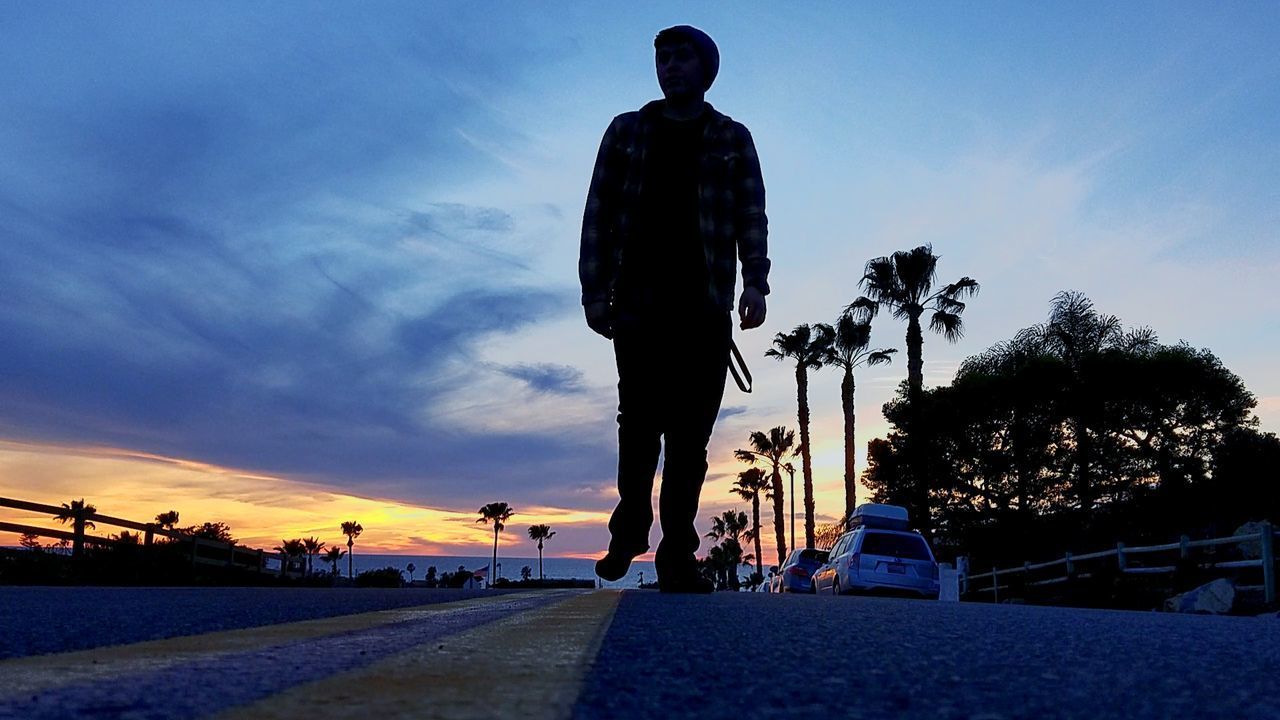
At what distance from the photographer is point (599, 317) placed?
16.0 ft

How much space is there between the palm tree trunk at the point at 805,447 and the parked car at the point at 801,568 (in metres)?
20.2

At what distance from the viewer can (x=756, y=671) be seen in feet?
4.76

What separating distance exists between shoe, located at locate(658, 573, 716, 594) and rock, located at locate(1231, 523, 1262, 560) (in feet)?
43.7

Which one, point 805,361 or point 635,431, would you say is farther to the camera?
point 805,361

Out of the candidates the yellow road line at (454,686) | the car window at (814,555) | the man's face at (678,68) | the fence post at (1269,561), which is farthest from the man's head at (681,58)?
the car window at (814,555)

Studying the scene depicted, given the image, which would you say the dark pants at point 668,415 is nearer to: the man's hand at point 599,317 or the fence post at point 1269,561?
the man's hand at point 599,317

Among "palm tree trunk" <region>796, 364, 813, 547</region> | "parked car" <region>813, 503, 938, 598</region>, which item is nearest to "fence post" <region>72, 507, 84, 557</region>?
"parked car" <region>813, 503, 938, 598</region>

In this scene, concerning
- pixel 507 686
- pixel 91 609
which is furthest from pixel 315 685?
pixel 91 609

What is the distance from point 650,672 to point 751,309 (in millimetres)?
3650

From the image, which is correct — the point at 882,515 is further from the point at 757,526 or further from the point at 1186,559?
the point at 757,526

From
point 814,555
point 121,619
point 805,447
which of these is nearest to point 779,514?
point 805,447

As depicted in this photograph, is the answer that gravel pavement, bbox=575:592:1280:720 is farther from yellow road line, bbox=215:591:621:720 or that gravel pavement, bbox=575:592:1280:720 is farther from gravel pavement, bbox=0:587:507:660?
gravel pavement, bbox=0:587:507:660

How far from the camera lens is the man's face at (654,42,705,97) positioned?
16.3ft

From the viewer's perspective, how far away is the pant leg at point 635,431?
4.93 meters
